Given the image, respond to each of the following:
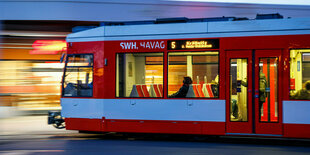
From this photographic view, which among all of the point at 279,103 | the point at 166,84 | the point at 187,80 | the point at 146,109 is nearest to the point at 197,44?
the point at 187,80

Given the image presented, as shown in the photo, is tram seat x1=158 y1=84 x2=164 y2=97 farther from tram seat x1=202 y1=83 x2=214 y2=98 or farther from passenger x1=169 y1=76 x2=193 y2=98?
tram seat x1=202 y1=83 x2=214 y2=98

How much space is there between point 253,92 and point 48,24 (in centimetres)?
961

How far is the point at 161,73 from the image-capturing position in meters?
7.88

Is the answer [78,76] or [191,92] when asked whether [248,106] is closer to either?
[191,92]

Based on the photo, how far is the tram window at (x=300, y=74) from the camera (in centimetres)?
709

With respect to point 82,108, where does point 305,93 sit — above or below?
above

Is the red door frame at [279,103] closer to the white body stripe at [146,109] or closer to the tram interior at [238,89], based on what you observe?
the tram interior at [238,89]

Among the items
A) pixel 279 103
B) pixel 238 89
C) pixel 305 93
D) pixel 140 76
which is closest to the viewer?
pixel 305 93

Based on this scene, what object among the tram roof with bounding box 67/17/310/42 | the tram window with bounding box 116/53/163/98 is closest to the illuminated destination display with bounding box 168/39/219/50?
the tram roof with bounding box 67/17/310/42

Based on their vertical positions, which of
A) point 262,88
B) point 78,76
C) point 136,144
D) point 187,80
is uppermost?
point 78,76

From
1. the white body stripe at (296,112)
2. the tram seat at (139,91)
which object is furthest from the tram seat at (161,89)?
the white body stripe at (296,112)

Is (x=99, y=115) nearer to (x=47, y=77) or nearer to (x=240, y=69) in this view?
(x=240, y=69)

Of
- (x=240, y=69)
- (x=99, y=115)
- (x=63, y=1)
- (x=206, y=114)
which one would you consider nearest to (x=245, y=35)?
(x=240, y=69)

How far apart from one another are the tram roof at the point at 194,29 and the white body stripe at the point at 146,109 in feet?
5.10
